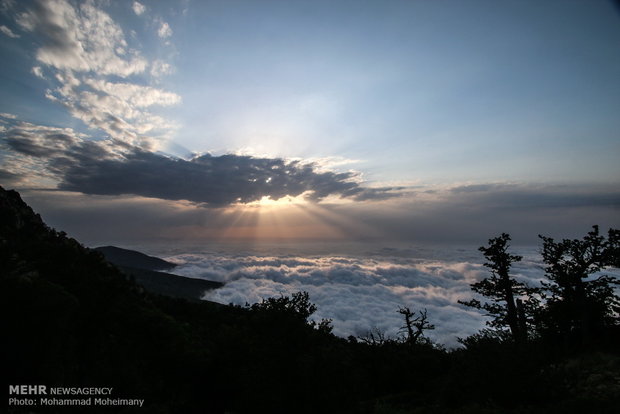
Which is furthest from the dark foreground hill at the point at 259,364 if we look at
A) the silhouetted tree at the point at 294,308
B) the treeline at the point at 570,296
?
the treeline at the point at 570,296

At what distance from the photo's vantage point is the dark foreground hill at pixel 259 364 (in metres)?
14.4

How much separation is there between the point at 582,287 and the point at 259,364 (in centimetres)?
3062

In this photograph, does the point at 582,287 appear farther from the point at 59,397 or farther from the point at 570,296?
the point at 59,397

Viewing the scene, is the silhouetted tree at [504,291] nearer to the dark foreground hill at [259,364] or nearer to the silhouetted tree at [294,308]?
the dark foreground hill at [259,364]

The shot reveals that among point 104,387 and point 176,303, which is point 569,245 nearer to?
point 104,387

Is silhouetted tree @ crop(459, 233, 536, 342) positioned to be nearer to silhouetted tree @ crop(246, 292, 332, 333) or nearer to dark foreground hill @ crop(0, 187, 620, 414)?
dark foreground hill @ crop(0, 187, 620, 414)

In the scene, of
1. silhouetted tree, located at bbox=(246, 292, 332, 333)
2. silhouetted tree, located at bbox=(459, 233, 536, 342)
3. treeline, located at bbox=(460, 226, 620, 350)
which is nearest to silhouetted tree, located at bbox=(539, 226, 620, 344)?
treeline, located at bbox=(460, 226, 620, 350)

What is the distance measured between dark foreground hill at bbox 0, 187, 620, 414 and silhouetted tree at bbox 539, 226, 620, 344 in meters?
3.87

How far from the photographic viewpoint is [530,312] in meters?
28.3

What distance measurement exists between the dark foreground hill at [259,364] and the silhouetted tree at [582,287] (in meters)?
3.87

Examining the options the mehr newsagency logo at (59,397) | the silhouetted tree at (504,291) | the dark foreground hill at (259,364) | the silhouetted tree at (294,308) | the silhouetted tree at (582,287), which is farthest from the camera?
the silhouetted tree at (504,291)

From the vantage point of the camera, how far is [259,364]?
55.5ft

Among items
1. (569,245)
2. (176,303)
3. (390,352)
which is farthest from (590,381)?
(176,303)

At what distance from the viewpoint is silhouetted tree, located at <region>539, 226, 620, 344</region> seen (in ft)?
78.2
